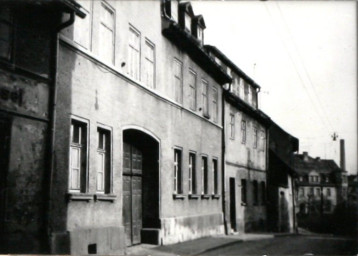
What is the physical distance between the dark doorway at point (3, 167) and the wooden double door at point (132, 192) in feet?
16.6

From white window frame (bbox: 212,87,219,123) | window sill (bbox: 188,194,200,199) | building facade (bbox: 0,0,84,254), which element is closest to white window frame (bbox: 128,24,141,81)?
building facade (bbox: 0,0,84,254)

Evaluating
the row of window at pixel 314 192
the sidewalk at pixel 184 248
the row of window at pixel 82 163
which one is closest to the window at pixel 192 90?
the sidewalk at pixel 184 248

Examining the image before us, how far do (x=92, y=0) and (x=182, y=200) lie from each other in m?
7.32

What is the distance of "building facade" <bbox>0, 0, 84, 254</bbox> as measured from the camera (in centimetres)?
738

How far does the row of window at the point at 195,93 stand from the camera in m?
15.4

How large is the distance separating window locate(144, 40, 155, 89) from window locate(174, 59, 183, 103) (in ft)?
5.84

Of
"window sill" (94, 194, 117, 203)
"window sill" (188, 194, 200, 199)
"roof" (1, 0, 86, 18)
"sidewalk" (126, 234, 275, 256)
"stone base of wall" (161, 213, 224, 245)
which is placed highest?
"roof" (1, 0, 86, 18)

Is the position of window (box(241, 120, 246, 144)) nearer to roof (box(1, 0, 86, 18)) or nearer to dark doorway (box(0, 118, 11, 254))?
roof (box(1, 0, 86, 18))

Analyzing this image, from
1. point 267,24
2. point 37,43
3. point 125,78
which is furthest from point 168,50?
point 37,43

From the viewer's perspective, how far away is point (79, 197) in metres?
9.30

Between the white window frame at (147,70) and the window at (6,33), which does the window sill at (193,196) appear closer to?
the white window frame at (147,70)

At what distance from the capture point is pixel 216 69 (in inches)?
740

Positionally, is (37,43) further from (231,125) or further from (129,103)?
(231,125)

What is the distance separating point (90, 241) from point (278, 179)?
2076cm
